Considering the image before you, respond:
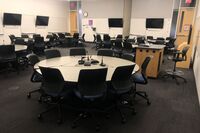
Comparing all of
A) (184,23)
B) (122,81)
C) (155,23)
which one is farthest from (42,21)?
(122,81)

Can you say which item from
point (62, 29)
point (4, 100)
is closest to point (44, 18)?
point (62, 29)

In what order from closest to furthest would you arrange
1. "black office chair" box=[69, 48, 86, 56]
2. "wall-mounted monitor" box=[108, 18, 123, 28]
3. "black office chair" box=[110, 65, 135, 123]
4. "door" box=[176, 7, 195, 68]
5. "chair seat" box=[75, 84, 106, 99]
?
"chair seat" box=[75, 84, 106, 99] < "black office chair" box=[110, 65, 135, 123] < "black office chair" box=[69, 48, 86, 56] < "door" box=[176, 7, 195, 68] < "wall-mounted monitor" box=[108, 18, 123, 28]

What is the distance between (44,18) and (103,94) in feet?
32.7

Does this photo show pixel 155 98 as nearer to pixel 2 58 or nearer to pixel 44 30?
pixel 2 58

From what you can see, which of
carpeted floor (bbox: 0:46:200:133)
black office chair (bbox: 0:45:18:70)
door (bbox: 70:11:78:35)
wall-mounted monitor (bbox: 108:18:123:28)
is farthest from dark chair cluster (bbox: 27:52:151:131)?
door (bbox: 70:11:78:35)

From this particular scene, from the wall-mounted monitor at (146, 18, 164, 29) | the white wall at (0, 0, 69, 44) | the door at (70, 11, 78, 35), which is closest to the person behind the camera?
the white wall at (0, 0, 69, 44)

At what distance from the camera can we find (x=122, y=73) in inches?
101

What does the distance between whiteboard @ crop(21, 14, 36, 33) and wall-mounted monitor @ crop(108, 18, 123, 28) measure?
201 inches

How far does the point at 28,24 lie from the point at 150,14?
25.5 feet

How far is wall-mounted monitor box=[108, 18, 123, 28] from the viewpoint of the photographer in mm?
10867

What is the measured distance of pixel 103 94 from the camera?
2520 millimetres

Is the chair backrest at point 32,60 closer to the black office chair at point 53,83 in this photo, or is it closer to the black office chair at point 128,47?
the black office chair at point 53,83

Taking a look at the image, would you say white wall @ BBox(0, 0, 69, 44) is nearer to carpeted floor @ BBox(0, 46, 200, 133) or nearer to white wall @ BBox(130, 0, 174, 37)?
white wall @ BBox(130, 0, 174, 37)

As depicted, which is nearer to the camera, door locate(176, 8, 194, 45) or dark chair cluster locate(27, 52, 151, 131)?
dark chair cluster locate(27, 52, 151, 131)
